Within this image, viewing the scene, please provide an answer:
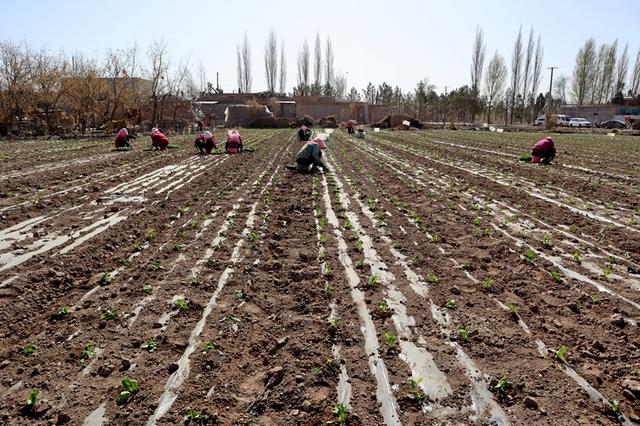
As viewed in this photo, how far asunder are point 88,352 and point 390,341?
2.29m

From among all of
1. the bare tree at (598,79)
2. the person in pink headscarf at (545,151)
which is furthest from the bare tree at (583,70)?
the person in pink headscarf at (545,151)

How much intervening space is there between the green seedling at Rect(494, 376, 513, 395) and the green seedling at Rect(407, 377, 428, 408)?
49 cm

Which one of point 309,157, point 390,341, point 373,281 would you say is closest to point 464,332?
point 390,341

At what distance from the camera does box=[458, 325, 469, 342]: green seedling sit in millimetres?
3605

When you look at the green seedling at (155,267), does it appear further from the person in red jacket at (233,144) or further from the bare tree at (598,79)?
the bare tree at (598,79)

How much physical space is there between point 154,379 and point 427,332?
2147 millimetres

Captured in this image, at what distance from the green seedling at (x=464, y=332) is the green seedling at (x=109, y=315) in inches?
117

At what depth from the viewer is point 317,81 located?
243 ft

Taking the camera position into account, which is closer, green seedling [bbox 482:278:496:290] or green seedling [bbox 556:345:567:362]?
green seedling [bbox 556:345:567:362]

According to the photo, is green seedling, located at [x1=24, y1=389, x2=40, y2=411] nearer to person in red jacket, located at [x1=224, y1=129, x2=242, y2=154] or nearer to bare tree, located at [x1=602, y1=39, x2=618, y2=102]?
person in red jacket, located at [x1=224, y1=129, x2=242, y2=154]

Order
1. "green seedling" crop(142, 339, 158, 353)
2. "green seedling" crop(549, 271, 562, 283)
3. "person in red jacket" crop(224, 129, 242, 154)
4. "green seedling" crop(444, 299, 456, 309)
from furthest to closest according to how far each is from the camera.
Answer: "person in red jacket" crop(224, 129, 242, 154), "green seedling" crop(549, 271, 562, 283), "green seedling" crop(444, 299, 456, 309), "green seedling" crop(142, 339, 158, 353)

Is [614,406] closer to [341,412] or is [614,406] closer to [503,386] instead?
[503,386]

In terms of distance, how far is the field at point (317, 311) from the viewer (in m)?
2.81

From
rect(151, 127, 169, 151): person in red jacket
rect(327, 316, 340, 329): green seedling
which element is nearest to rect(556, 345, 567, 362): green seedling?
rect(327, 316, 340, 329): green seedling
